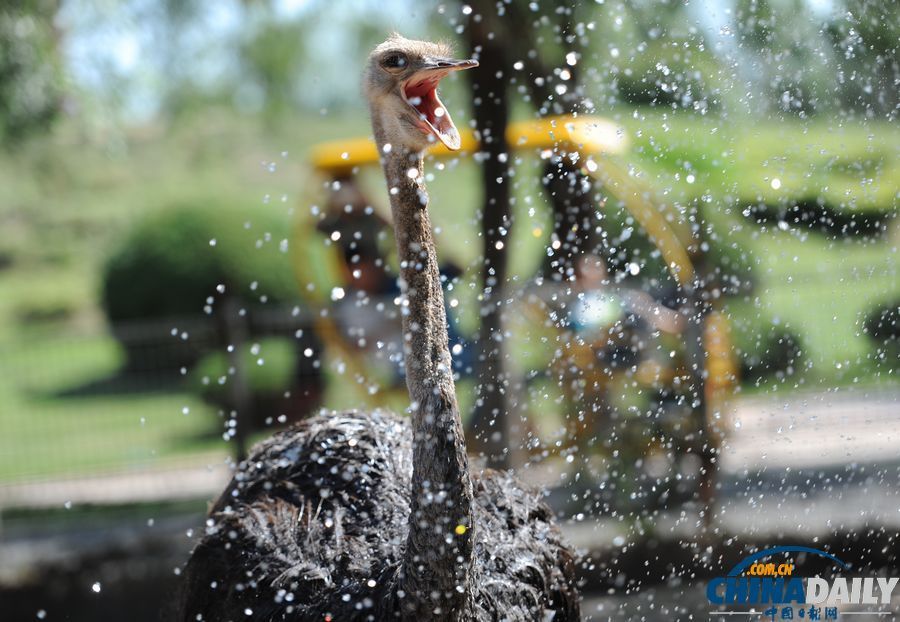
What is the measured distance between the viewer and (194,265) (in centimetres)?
1336

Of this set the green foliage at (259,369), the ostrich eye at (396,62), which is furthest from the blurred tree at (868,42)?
the ostrich eye at (396,62)

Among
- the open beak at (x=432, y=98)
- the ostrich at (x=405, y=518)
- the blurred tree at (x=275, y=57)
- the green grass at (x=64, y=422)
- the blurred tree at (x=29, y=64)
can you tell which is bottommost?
the ostrich at (x=405, y=518)

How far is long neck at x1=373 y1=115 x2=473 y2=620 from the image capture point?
3074 millimetres

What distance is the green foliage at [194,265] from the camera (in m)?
13.1

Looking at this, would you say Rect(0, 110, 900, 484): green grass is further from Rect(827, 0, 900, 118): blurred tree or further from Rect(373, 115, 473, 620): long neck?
Rect(373, 115, 473, 620): long neck

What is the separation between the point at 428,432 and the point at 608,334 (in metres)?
3.84

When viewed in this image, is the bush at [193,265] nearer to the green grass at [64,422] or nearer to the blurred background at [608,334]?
the blurred background at [608,334]

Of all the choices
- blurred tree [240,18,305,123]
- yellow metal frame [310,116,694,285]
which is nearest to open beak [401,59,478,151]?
yellow metal frame [310,116,694,285]

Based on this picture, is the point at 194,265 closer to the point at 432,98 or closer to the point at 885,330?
the point at 885,330

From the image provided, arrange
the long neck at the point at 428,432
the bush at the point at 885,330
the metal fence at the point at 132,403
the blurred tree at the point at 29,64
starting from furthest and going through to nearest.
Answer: the blurred tree at the point at 29,64 < the metal fence at the point at 132,403 < the bush at the point at 885,330 < the long neck at the point at 428,432

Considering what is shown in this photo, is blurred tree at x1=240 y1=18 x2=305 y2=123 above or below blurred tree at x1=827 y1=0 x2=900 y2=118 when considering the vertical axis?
above

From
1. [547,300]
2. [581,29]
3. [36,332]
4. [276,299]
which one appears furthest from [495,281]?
[36,332]

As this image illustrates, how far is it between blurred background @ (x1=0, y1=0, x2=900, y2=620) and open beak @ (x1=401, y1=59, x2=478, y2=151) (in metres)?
2.18

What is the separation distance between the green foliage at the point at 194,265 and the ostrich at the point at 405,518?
926 centimetres
